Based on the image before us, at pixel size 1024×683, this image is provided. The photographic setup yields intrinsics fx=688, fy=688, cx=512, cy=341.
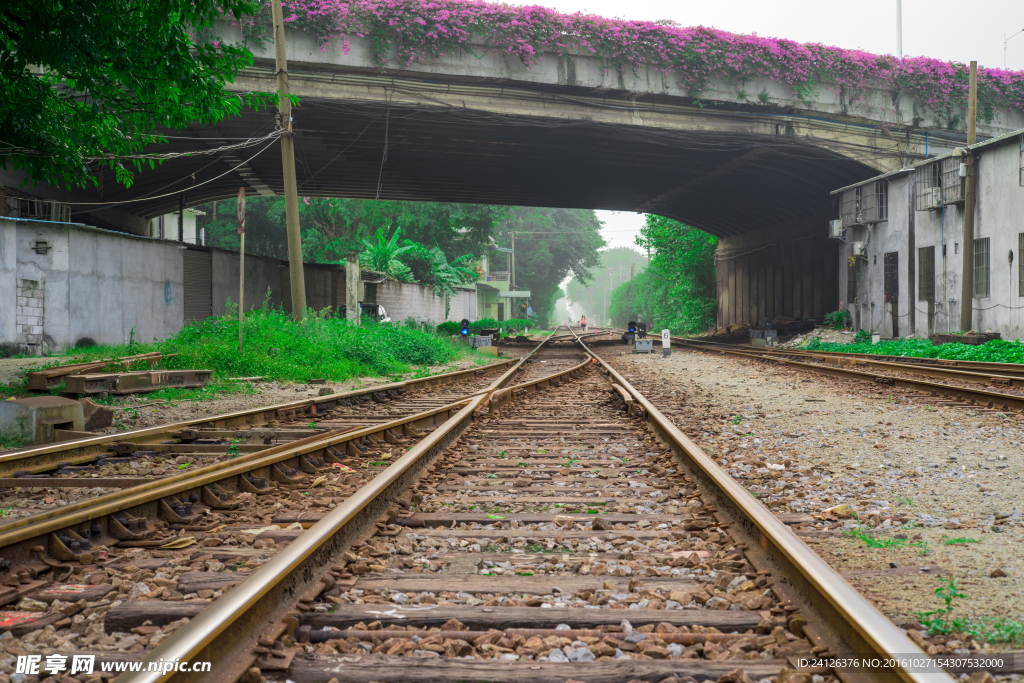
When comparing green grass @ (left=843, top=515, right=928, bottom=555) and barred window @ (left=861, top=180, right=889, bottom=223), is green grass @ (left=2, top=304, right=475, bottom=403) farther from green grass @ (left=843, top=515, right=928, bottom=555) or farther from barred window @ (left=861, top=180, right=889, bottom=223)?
barred window @ (left=861, top=180, right=889, bottom=223)

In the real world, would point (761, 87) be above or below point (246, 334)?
above

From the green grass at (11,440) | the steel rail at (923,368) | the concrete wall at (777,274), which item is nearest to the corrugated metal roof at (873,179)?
the concrete wall at (777,274)

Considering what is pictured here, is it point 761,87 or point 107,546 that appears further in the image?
point 761,87

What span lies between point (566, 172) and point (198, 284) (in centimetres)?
1389

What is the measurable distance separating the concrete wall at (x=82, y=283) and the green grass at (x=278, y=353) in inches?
41.7

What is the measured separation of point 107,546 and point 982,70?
28.6 m

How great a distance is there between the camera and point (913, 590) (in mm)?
2766

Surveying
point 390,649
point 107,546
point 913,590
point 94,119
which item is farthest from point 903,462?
point 94,119

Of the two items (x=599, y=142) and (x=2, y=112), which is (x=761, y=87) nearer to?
(x=599, y=142)

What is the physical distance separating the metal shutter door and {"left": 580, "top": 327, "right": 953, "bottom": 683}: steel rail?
2242cm

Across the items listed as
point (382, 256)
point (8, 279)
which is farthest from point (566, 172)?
point (8, 279)

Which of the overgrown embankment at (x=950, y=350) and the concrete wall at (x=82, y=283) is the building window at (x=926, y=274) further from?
the concrete wall at (x=82, y=283)

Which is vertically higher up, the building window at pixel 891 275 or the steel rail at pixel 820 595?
the building window at pixel 891 275

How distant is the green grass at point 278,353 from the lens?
12.7 meters
